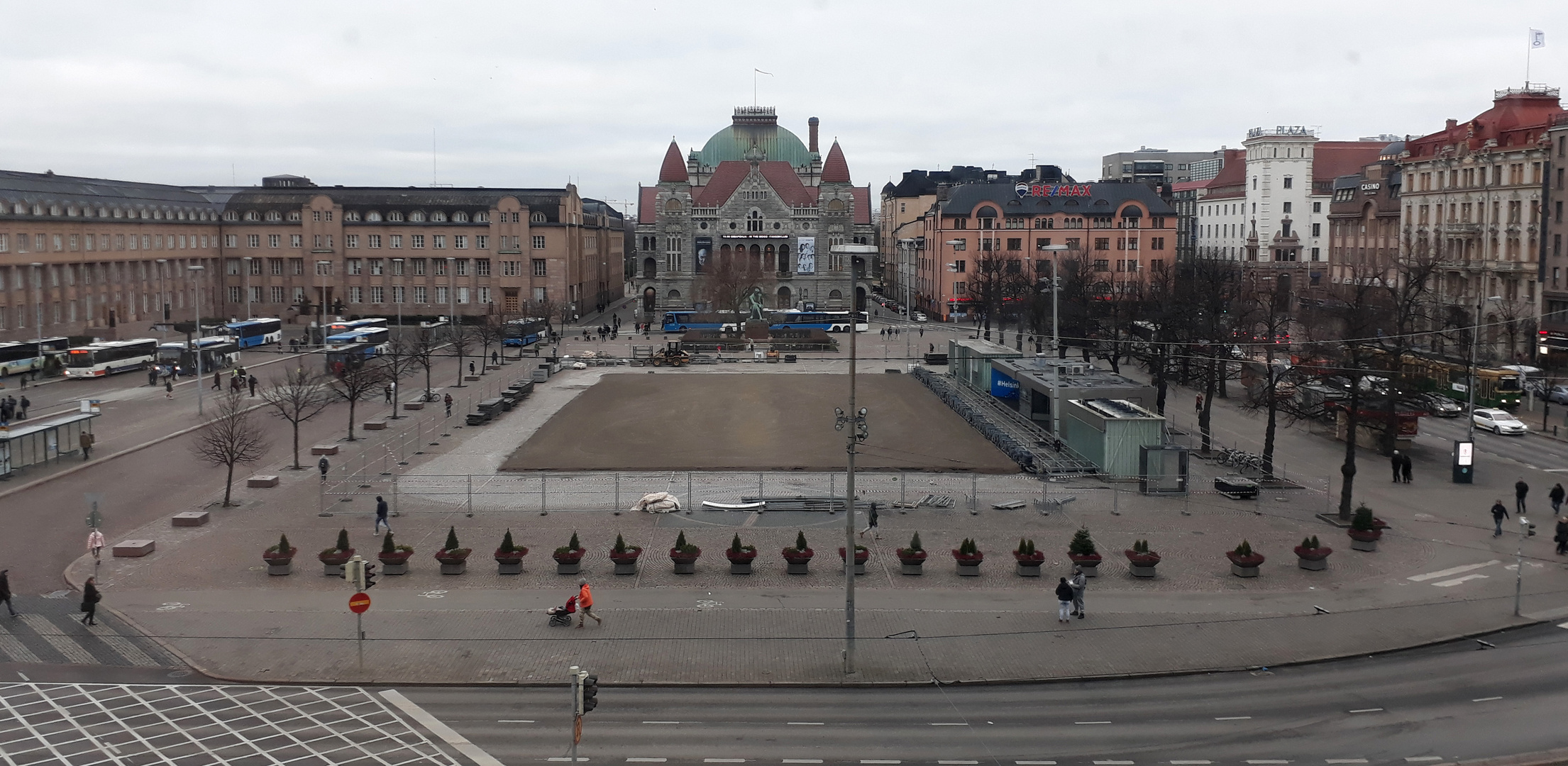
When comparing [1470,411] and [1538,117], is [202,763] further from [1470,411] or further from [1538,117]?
[1538,117]

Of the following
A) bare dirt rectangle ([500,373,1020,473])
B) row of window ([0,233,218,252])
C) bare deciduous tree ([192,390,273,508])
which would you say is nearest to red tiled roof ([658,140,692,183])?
row of window ([0,233,218,252])

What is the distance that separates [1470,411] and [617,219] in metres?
147

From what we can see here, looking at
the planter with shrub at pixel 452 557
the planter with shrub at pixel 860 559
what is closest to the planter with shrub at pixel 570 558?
the planter with shrub at pixel 452 557

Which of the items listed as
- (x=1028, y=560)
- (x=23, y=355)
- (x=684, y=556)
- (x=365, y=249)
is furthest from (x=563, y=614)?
(x=365, y=249)

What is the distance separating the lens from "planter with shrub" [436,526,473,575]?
2902 cm

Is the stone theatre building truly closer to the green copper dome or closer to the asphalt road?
the green copper dome

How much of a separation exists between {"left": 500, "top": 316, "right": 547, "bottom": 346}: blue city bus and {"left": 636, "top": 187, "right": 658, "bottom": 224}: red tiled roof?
46262mm

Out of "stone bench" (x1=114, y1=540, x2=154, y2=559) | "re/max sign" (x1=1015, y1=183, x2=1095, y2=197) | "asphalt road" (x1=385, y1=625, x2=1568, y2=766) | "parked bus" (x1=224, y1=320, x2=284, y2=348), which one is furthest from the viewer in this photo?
"re/max sign" (x1=1015, y1=183, x2=1095, y2=197)

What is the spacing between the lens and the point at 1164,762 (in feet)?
60.1

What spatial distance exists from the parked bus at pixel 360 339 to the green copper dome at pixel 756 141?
77457 millimetres

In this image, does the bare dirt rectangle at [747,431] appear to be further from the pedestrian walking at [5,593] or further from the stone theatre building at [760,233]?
the stone theatre building at [760,233]

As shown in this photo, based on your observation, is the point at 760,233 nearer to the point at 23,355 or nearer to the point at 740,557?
the point at 23,355

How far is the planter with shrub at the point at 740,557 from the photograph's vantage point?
29.0m

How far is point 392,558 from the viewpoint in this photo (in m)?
28.9
